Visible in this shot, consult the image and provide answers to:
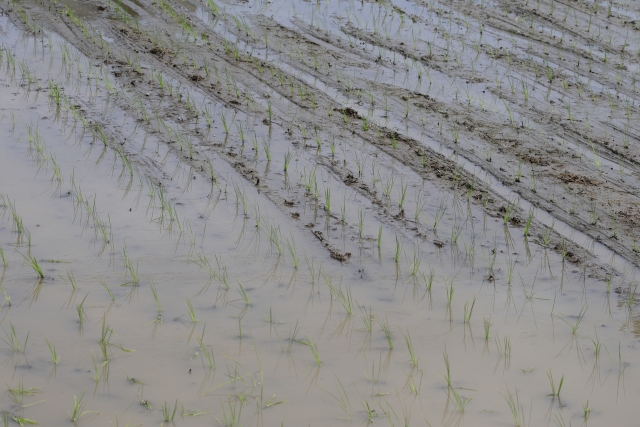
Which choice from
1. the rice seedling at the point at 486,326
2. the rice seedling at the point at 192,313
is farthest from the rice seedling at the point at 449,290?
the rice seedling at the point at 192,313

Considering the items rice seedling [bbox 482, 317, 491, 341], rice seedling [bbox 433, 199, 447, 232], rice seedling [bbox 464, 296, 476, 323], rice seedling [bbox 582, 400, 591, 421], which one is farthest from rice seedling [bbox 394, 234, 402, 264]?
rice seedling [bbox 582, 400, 591, 421]

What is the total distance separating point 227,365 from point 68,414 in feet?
2.26

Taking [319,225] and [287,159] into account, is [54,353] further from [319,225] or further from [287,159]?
[287,159]

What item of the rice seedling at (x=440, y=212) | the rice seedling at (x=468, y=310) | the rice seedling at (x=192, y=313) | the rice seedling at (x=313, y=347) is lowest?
the rice seedling at (x=192, y=313)

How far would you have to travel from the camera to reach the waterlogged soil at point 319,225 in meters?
2.99

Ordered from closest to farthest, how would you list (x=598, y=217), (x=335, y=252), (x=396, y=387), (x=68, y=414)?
(x=68, y=414)
(x=396, y=387)
(x=335, y=252)
(x=598, y=217)

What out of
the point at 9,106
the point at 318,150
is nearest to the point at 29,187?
the point at 9,106

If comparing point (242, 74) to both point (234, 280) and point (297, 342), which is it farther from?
point (297, 342)

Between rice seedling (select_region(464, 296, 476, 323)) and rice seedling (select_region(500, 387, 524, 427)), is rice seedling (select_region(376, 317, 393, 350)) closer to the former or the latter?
rice seedling (select_region(464, 296, 476, 323))

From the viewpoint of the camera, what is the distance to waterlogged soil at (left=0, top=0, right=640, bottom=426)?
299 cm

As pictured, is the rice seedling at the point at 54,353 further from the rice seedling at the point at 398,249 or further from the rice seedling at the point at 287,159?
the rice seedling at the point at 287,159

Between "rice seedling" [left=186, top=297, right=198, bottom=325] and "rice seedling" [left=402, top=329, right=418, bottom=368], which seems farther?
"rice seedling" [left=186, top=297, right=198, bottom=325]

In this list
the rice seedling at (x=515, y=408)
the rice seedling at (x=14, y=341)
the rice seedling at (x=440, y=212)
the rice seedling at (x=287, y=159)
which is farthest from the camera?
the rice seedling at (x=287, y=159)

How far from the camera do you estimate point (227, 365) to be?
3100mm
